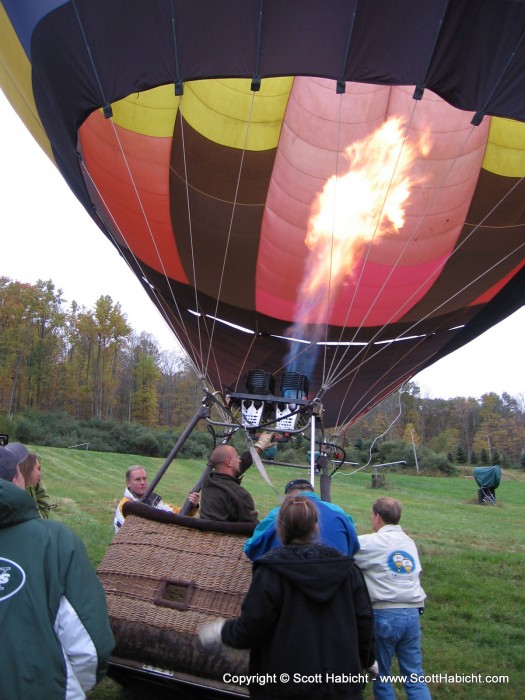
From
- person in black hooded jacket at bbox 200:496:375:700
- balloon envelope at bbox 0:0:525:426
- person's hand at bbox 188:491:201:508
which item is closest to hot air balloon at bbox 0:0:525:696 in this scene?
balloon envelope at bbox 0:0:525:426

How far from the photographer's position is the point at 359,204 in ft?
16.9

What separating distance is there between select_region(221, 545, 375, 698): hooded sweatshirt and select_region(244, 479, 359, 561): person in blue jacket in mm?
337

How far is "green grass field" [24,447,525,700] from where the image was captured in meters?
3.10

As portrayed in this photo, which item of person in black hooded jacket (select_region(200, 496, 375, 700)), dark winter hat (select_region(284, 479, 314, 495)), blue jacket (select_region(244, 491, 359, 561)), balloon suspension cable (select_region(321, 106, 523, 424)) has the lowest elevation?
person in black hooded jacket (select_region(200, 496, 375, 700))

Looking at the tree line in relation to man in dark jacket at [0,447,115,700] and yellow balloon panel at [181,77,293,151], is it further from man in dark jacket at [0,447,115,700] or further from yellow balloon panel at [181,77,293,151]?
man in dark jacket at [0,447,115,700]

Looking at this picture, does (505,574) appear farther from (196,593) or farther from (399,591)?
(196,593)

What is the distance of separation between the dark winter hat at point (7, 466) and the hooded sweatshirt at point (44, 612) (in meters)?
0.44

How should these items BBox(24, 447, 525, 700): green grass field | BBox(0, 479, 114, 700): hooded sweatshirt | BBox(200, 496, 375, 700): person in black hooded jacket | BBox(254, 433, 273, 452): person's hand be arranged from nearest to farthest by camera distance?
BBox(0, 479, 114, 700): hooded sweatshirt, BBox(200, 496, 375, 700): person in black hooded jacket, BBox(24, 447, 525, 700): green grass field, BBox(254, 433, 273, 452): person's hand

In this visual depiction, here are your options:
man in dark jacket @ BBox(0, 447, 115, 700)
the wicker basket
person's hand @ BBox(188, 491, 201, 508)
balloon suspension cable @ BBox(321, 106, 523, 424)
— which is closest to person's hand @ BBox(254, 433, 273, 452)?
person's hand @ BBox(188, 491, 201, 508)

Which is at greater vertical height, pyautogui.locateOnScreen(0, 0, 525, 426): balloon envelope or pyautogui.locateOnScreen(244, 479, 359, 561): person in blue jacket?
pyautogui.locateOnScreen(0, 0, 525, 426): balloon envelope

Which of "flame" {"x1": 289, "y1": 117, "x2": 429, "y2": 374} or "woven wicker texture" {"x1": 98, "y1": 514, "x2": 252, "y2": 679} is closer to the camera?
"woven wicker texture" {"x1": 98, "y1": 514, "x2": 252, "y2": 679}

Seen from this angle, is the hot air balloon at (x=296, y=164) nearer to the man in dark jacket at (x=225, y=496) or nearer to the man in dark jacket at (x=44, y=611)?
the man in dark jacket at (x=225, y=496)

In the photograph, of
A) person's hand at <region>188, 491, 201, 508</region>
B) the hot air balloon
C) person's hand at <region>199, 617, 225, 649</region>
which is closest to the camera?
person's hand at <region>199, 617, 225, 649</region>

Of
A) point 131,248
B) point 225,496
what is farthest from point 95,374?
point 225,496
